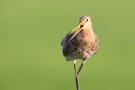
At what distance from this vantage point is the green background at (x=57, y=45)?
12977 millimetres

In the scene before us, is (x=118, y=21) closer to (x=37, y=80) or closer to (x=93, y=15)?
(x=93, y=15)

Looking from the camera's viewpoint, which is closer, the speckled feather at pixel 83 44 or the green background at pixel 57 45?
the speckled feather at pixel 83 44

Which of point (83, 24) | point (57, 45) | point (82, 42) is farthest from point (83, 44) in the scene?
point (57, 45)

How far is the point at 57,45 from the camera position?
60.7ft

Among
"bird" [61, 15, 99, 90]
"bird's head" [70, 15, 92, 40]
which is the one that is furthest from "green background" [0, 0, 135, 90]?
"bird's head" [70, 15, 92, 40]

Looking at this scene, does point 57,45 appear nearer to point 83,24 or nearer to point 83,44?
point 83,44

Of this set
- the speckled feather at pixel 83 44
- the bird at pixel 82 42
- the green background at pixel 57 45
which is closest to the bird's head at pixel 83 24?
the bird at pixel 82 42

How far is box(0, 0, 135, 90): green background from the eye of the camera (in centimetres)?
1298

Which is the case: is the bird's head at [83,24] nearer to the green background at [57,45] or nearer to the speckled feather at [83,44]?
the speckled feather at [83,44]

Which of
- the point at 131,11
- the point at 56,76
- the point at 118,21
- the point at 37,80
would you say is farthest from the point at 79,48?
the point at 131,11

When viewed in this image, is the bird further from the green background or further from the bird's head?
the green background

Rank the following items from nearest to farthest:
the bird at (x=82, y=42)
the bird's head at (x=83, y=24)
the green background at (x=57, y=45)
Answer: the bird's head at (x=83, y=24) → the bird at (x=82, y=42) → the green background at (x=57, y=45)

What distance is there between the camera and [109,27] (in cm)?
2278

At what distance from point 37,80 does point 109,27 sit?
10.5m
